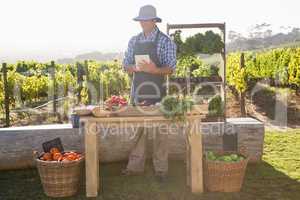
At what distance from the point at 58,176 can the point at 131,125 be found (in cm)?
93

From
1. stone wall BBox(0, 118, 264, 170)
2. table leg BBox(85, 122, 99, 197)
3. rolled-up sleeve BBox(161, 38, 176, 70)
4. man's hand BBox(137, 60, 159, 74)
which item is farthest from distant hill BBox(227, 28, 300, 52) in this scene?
table leg BBox(85, 122, 99, 197)

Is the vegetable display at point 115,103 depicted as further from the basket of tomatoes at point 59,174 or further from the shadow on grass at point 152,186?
the shadow on grass at point 152,186

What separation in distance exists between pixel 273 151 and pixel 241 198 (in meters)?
2.54

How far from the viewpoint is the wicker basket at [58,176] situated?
480cm

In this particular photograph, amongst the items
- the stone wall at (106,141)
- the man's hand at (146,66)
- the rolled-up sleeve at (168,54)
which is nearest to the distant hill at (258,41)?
the stone wall at (106,141)

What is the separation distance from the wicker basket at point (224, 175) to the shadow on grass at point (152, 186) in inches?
3.1

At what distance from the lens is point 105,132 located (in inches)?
241

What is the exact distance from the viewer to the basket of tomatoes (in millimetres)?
4805

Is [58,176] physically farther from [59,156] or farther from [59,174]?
[59,156]

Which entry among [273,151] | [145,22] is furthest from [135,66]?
[273,151]

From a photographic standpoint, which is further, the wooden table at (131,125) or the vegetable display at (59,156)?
the vegetable display at (59,156)

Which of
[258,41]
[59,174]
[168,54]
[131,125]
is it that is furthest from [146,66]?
[258,41]

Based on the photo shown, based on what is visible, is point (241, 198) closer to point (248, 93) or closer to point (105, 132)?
point (105, 132)

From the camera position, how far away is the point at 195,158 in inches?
196
